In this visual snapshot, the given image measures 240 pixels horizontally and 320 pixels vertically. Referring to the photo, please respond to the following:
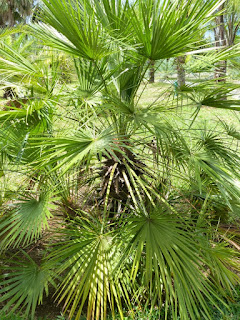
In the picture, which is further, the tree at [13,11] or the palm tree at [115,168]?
the tree at [13,11]

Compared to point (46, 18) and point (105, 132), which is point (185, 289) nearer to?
point (105, 132)

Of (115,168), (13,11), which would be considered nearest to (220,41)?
(115,168)

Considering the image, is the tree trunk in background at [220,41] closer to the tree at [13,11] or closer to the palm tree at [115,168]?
the palm tree at [115,168]

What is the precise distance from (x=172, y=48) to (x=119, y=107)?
0.53 m

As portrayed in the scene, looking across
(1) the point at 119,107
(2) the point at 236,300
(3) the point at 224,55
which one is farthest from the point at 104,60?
(2) the point at 236,300

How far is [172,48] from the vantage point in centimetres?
226

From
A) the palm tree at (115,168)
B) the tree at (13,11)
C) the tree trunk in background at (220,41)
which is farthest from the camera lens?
the tree at (13,11)

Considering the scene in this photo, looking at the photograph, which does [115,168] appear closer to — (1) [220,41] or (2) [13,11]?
(1) [220,41]

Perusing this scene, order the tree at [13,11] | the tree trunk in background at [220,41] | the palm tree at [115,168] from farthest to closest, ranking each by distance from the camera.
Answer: the tree at [13,11]
the tree trunk in background at [220,41]
the palm tree at [115,168]

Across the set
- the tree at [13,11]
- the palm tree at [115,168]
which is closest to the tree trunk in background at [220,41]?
the palm tree at [115,168]

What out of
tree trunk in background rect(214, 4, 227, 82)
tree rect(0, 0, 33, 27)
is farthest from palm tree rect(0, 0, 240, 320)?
tree rect(0, 0, 33, 27)

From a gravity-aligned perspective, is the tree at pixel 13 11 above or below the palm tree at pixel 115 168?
above

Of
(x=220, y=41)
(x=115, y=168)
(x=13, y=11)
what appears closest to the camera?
(x=220, y=41)

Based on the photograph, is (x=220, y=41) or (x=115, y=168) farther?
(x=115, y=168)
